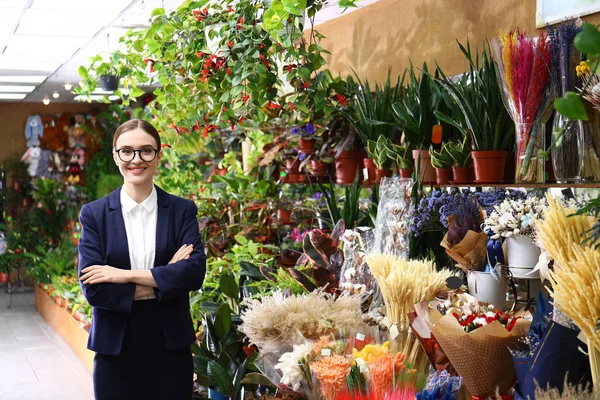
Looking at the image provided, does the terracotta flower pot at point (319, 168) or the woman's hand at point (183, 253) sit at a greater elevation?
the terracotta flower pot at point (319, 168)

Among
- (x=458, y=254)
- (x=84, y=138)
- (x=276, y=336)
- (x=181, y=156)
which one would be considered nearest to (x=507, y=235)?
(x=458, y=254)

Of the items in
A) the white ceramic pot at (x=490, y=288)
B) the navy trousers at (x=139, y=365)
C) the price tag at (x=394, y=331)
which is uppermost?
the white ceramic pot at (x=490, y=288)

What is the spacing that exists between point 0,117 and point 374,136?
31.0 ft

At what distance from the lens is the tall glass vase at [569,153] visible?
2455 mm

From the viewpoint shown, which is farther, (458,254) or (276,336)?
(458,254)

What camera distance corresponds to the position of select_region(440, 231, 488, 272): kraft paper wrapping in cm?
265

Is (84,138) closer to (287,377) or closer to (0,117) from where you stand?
(0,117)

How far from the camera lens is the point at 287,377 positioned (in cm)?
213

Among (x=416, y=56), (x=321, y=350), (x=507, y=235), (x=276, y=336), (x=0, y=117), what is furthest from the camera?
(x=0, y=117)

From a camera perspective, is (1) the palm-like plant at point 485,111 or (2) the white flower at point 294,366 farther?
(1) the palm-like plant at point 485,111

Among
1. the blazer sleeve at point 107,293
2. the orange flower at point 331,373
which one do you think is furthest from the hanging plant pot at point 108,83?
the orange flower at point 331,373

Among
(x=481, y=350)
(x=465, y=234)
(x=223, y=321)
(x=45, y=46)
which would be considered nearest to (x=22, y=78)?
(x=45, y=46)

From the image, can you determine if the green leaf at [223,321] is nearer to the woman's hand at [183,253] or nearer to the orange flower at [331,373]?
the woman's hand at [183,253]

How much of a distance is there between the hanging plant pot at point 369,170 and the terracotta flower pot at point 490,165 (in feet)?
2.71
